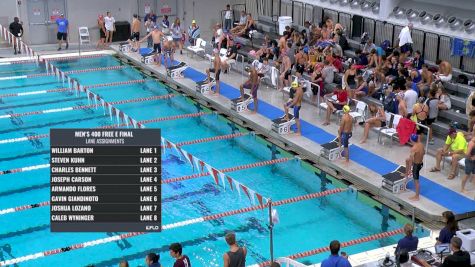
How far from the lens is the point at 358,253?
11.5 metres

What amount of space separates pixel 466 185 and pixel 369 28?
965cm

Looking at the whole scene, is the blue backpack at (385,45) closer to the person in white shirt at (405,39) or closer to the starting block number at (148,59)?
the person in white shirt at (405,39)

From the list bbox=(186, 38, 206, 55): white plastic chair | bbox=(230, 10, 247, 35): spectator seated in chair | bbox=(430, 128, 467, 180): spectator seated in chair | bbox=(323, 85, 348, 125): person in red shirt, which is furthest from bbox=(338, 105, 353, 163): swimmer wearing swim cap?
bbox=(230, 10, 247, 35): spectator seated in chair

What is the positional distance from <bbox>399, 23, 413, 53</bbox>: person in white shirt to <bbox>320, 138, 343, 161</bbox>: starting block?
5729 millimetres

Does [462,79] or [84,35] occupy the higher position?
[462,79]

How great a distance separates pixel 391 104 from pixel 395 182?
10.9 ft

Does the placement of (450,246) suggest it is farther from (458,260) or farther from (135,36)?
(135,36)

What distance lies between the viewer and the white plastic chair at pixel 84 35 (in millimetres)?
27219

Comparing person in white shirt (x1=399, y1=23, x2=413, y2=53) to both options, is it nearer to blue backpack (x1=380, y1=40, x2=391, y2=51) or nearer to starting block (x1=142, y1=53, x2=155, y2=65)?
blue backpack (x1=380, y1=40, x2=391, y2=51)

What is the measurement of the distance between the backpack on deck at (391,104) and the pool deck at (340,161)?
0.69 m

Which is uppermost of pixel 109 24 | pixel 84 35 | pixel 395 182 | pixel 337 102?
pixel 109 24

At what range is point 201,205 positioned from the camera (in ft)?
44.9
